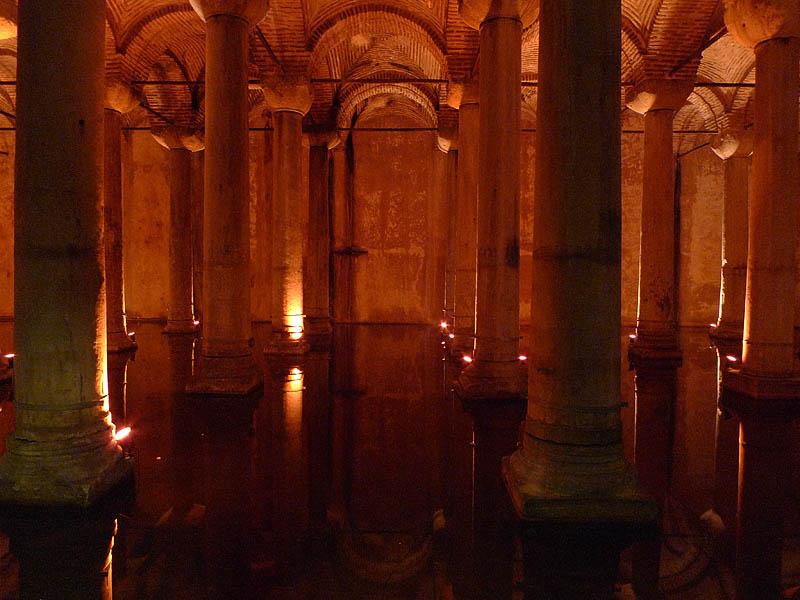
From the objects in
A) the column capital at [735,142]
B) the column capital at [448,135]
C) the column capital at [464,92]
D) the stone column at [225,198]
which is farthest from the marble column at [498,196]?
the column capital at [735,142]

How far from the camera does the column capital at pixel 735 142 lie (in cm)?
1429

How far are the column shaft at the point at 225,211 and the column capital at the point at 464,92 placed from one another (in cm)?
362

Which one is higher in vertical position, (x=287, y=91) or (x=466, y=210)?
(x=287, y=91)

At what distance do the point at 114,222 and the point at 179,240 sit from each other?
3313mm

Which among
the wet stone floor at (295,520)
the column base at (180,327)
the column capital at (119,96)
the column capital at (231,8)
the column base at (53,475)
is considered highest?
the column capital at (119,96)

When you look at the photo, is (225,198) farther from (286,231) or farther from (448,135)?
(448,135)

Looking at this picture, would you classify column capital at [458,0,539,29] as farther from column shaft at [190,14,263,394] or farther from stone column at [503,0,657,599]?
stone column at [503,0,657,599]

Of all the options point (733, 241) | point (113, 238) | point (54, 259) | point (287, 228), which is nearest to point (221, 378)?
point (54, 259)

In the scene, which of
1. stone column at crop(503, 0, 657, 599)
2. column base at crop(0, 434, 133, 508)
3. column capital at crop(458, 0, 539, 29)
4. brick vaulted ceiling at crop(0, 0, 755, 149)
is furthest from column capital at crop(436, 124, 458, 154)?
column base at crop(0, 434, 133, 508)

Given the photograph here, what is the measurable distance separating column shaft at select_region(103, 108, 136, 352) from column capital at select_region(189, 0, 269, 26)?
16.6 feet

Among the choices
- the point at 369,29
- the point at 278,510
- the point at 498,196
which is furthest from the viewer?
the point at 369,29

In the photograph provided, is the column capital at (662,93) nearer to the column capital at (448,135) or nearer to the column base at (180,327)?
the column capital at (448,135)

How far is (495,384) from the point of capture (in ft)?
23.5

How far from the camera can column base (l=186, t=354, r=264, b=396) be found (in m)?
7.35
